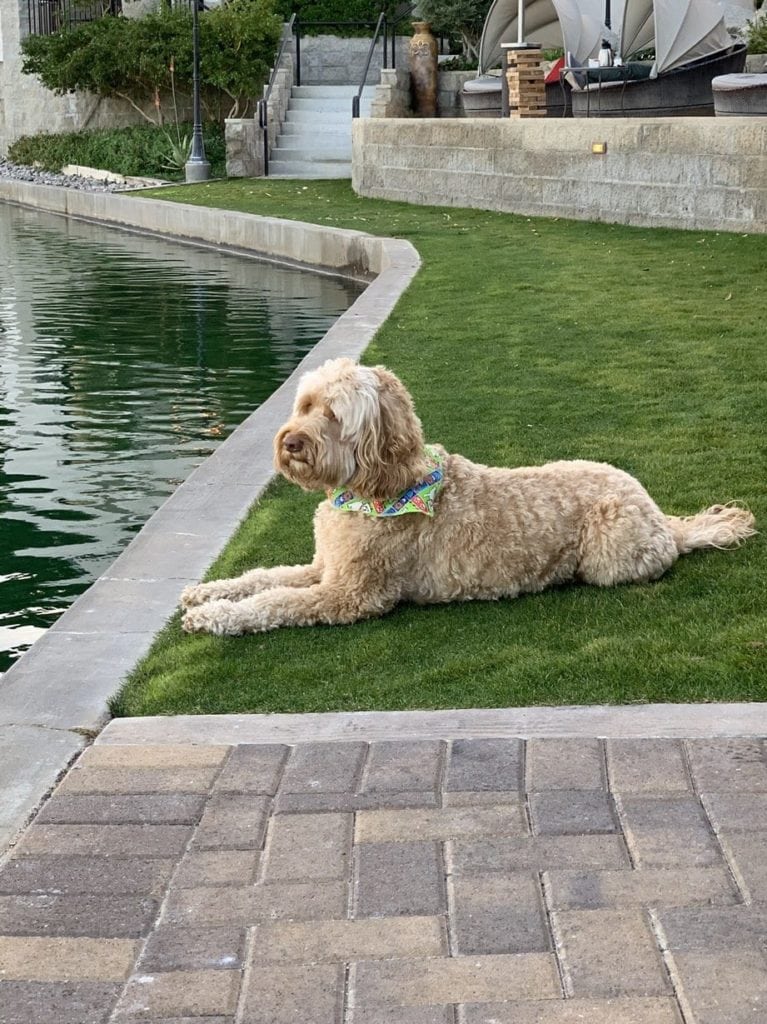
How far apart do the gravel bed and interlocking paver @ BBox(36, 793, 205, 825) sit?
1038 inches

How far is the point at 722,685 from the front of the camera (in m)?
4.22

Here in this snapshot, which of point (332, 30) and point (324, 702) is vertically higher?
point (332, 30)

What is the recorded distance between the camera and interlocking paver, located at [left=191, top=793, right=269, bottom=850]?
3390 millimetres

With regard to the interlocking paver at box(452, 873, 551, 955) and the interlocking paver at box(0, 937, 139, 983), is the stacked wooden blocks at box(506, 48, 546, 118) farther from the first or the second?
the interlocking paver at box(0, 937, 139, 983)

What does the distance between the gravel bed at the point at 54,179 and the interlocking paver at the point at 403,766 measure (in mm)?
26288

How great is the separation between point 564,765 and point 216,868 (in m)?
0.98

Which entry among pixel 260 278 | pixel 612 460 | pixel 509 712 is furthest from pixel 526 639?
pixel 260 278

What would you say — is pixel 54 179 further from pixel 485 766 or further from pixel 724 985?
pixel 724 985

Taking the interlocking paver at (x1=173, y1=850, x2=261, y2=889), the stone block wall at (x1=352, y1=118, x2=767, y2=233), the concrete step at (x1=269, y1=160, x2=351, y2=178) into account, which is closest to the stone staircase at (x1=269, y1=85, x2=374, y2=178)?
Result: the concrete step at (x1=269, y1=160, x2=351, y2=178)

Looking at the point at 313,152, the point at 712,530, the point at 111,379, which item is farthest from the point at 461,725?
the point at 313,152

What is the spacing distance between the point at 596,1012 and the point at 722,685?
1.69 m

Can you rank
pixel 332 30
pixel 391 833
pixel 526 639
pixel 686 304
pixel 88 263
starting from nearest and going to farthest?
1. pixel 391 833
2. pixel 526 639
3. pixel 686 304
4. pixel 88 263
5. pixel 332 30

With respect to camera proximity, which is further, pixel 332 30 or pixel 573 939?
pixel 332 30

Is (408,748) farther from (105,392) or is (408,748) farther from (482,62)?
(482,62)
